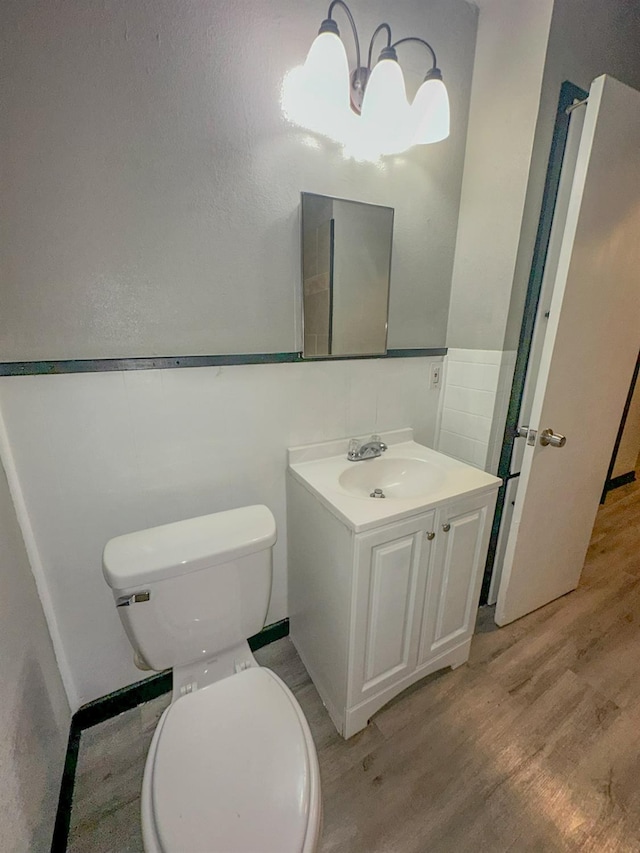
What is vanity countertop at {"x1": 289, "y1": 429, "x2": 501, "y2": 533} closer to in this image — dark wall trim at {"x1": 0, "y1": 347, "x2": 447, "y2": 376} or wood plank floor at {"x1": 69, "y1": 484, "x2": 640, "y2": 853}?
dark wall trim at {"x1": 0, "y1": 347, "x2": 447, "y2": 376}

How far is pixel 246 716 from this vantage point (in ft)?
2.72

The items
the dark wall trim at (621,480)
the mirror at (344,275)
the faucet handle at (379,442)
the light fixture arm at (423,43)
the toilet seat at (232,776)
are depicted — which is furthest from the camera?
the dark wall trim at (621,480)

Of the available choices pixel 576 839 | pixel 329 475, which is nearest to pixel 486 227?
pixel 329 475

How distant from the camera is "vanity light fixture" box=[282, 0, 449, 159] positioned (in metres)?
0.95

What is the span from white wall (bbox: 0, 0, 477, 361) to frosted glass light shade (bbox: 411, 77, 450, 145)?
13 cm

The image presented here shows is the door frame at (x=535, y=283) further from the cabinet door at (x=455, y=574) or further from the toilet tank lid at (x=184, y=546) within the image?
the toilet tank lid at (x=184, y=546)

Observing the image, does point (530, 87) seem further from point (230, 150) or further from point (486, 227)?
point (230, 150)

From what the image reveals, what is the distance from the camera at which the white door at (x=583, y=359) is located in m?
1.08

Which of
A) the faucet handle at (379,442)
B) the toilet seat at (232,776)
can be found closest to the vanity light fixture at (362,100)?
the faucet handle at (379,442)

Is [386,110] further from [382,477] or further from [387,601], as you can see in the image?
[387,601]

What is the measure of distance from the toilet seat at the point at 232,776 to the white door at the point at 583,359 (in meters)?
1.11

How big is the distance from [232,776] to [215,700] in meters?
0.18

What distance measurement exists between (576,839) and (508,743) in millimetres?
231

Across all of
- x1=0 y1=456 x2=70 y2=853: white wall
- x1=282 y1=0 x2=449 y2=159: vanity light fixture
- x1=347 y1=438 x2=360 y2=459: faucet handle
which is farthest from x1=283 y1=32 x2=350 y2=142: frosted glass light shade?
x1=0 y1=456 x2=70 y2=853: white wall
